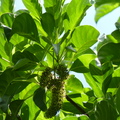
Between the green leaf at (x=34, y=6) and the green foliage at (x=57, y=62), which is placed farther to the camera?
the green leaf at (x=34, y=6)

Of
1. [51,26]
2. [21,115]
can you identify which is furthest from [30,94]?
[51,26]

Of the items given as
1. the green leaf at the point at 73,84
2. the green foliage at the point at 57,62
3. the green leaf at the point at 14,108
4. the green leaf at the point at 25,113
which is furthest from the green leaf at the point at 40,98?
the green leaf at the point at 25,113

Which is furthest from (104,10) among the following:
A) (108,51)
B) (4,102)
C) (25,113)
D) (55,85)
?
(25,113)

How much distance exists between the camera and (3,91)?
5.24 ft

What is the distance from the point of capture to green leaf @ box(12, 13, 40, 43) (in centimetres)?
142

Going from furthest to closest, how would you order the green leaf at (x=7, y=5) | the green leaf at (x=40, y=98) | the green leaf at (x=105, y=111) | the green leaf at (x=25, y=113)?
the green leaf at (x=25, y=113), the green leaf at (x=7, y=5), the green leaf at (x=40, y=98), the green leaf at (x=105, y=111)

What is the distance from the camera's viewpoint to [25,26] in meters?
1.47

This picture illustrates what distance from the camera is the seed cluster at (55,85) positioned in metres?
1.50

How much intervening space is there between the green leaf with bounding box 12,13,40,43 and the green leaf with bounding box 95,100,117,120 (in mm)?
475

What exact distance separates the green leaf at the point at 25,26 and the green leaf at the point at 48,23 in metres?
0.06

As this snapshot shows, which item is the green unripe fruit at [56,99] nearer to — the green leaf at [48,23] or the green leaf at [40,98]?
the green leaf at [40,98]

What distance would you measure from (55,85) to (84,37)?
0.91 ft

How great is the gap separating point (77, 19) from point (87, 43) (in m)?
0.15

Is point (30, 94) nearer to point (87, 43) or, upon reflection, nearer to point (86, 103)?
point (86, 103)
